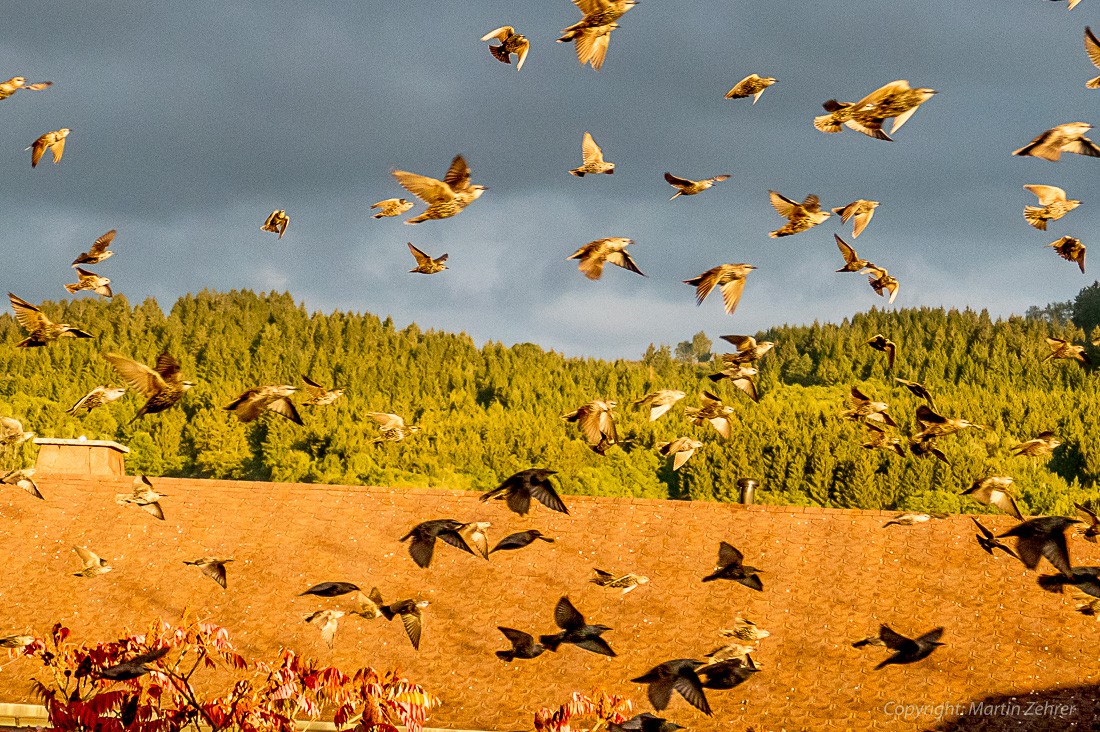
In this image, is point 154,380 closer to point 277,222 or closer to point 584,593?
point 277,222

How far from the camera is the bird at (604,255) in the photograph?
14141 mm

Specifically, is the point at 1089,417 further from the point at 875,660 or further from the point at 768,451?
the point at 875,660

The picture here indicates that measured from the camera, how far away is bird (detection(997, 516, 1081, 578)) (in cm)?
1291

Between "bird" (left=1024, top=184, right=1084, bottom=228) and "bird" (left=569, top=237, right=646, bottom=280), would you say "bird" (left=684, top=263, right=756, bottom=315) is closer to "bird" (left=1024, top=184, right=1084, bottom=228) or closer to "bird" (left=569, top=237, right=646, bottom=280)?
"bird" (left=569, top=237, right=646, bottom=280)

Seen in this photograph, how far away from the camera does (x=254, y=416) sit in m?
13.6

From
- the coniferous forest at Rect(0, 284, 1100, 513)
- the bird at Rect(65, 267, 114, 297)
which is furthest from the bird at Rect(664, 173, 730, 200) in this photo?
the coniferous forest at Rect(0, 284, 1100, 513)

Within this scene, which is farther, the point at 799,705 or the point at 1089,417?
the point at 1089,417

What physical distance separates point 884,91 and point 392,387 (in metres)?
60.5

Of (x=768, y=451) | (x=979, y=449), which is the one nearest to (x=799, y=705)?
(x=768, y=451)

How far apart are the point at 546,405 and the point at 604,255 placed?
177 ft

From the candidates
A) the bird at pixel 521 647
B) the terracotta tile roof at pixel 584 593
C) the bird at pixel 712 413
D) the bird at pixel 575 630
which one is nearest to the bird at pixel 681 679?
the bird at pixel 575 630

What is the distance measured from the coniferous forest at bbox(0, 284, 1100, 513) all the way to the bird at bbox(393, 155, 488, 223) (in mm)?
42615

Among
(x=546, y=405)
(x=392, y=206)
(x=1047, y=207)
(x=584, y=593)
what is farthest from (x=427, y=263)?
(x=546, y=405)

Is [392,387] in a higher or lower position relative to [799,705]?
higher
